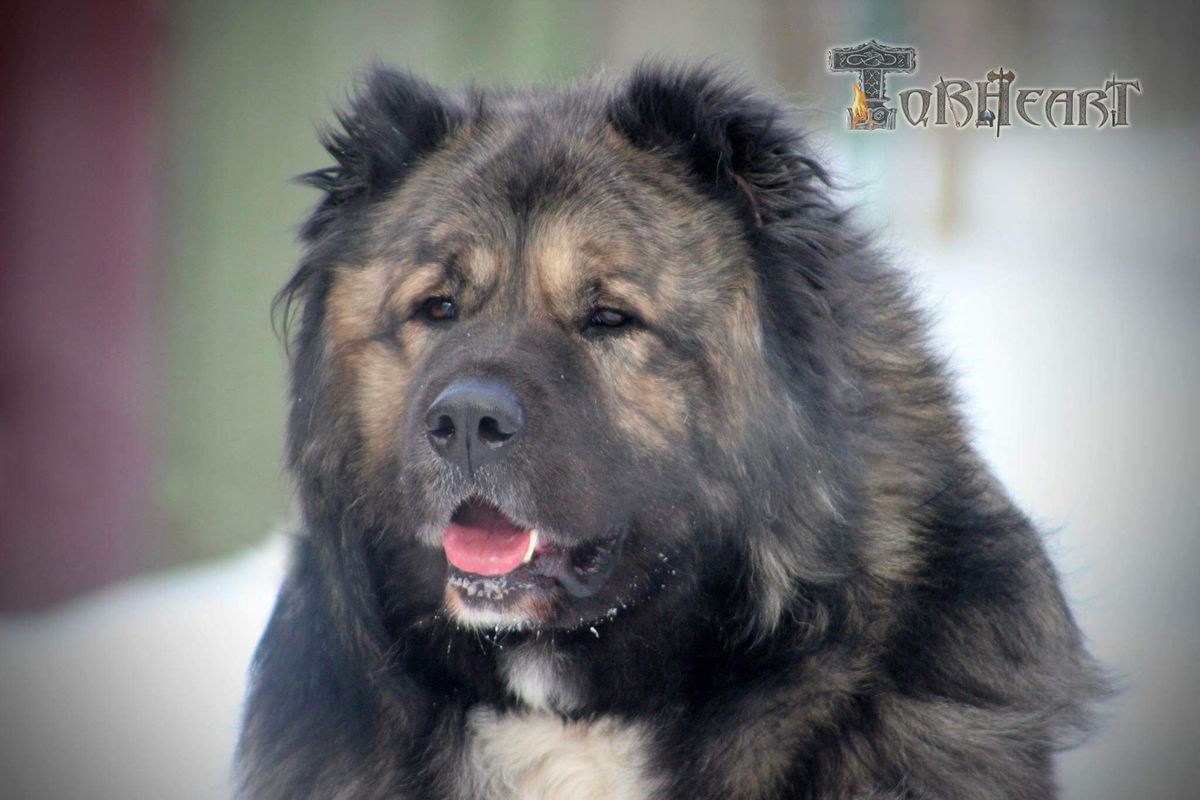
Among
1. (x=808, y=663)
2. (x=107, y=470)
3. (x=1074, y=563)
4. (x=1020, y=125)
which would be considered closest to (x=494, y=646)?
(x=808, y=663)

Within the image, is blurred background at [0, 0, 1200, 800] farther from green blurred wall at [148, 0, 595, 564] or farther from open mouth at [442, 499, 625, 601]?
open mouth at [442, 499, 625, 601]

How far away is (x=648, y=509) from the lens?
248 centimetres

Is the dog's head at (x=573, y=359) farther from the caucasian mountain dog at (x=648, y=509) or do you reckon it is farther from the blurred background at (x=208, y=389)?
the blurred background at (x=208, y=389)

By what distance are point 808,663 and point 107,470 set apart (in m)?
4.40

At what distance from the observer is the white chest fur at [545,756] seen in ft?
8.39

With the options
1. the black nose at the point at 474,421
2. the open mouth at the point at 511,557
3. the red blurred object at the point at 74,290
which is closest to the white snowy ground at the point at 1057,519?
the red blurred object at the point at 74,290

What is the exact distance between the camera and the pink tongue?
244cm

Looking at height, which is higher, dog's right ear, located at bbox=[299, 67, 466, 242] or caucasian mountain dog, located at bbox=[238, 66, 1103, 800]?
dog's right ear, located at bbox=[299, 67, 466, 242]

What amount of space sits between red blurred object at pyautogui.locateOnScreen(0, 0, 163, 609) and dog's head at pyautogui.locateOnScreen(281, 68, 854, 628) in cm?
344

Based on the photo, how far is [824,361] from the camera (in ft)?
8.37

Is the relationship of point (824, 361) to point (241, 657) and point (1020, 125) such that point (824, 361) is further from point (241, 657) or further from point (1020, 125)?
point (1020, 125)

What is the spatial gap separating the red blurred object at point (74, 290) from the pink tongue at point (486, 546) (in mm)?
3840

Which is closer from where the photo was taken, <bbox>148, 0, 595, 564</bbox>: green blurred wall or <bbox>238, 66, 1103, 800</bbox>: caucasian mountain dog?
<bbox>238, 66, 1103, 800</bbox>: caucasian mountain dog

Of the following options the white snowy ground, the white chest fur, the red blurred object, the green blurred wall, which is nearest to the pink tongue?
the white chest fur
